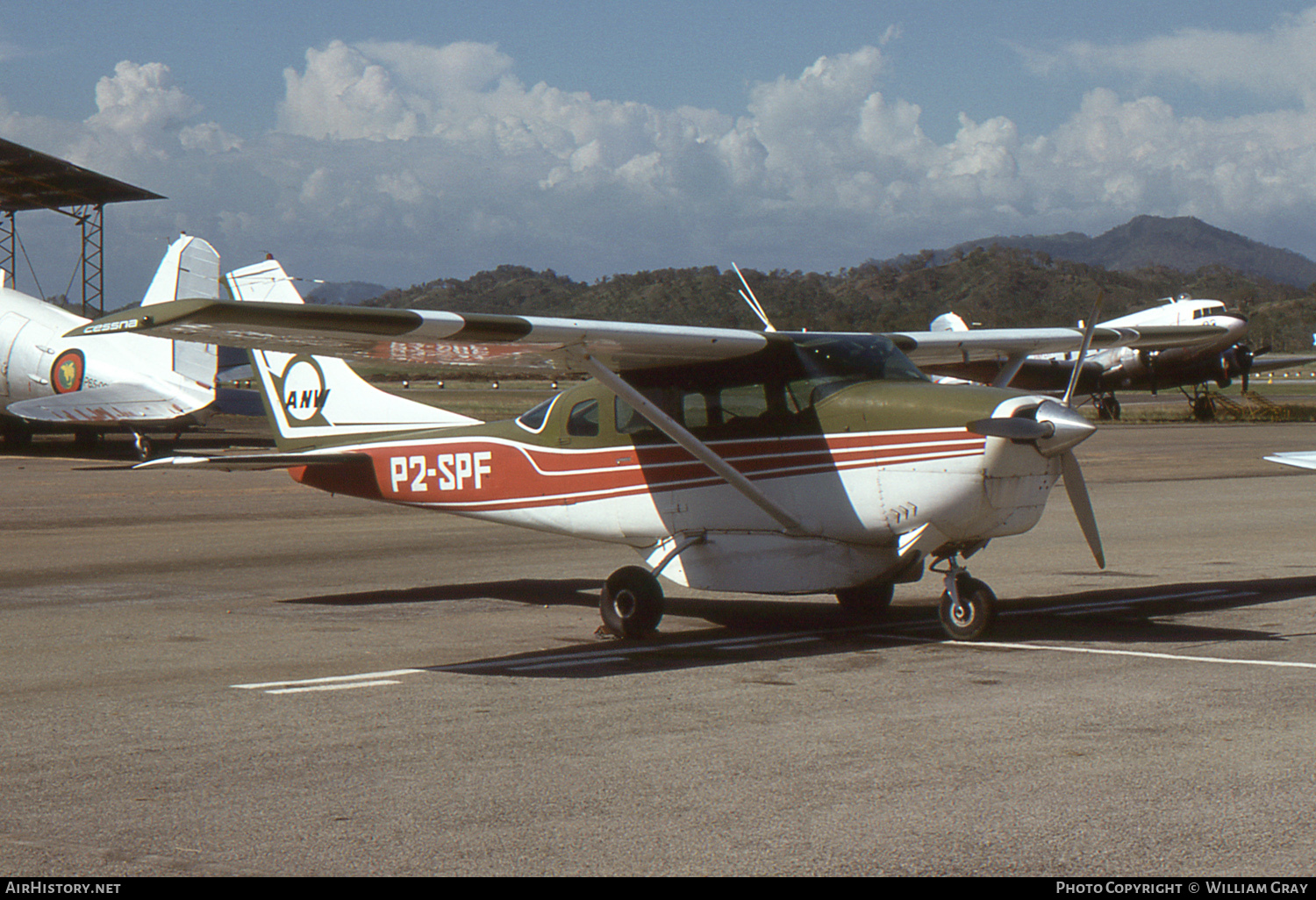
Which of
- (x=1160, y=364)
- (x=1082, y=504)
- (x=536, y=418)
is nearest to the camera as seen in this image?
(x=1082, y=504)

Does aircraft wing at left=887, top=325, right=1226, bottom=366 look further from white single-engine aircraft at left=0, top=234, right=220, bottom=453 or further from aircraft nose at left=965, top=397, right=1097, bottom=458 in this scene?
white single-engine aircraft at left=0, top=234, right=220, bottom=453

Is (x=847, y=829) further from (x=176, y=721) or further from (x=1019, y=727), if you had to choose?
(x=176, y=721)

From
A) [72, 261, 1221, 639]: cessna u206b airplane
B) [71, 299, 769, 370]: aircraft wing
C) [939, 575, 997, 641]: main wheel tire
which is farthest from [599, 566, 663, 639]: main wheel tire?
[939, 575, 997, 641]: main wheel tire

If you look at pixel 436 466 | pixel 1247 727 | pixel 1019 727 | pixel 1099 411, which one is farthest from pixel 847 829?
pixel 1099 411

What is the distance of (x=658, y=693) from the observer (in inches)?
292

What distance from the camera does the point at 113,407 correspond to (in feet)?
104

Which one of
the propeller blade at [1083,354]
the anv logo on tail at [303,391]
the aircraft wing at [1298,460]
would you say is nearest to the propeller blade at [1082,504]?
the propeller blade at [1083,354]

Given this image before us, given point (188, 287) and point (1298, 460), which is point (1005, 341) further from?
point (188, 287)

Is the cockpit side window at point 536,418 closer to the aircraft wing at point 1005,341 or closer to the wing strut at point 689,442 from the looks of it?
the wing strut at point 689,442

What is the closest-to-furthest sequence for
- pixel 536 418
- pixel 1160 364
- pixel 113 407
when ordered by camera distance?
1. pixel 536 418
2. pixel 113 407
3. pixel 1160 364

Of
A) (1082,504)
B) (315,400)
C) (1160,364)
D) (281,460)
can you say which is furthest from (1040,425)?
(1160,364)

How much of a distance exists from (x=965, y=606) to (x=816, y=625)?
4.86 feet

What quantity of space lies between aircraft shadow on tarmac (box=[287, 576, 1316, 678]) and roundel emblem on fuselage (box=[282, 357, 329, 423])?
203cm

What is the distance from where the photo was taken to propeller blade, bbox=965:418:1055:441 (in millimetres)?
8164
